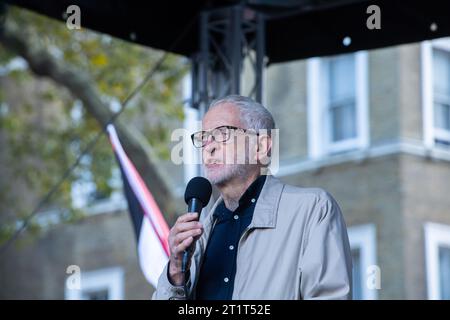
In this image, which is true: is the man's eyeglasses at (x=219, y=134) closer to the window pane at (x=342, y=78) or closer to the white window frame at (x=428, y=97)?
the white window frame at (x=428, y=97)

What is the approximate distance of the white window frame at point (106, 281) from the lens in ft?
75.5

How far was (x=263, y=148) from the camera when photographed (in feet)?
17.8

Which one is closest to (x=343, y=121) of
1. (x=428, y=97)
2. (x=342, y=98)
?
(x=342, y=98)

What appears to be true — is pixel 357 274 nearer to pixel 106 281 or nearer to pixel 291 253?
pixel 106 281

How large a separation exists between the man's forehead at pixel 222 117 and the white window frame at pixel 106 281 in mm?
17658

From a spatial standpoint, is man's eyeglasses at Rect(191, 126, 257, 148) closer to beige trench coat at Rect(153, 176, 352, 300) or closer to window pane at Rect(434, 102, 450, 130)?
beige trench coat at Rect(153, 176, 352, 300)

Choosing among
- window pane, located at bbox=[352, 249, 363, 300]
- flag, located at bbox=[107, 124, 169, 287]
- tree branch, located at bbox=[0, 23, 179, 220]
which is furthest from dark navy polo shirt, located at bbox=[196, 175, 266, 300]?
window pane, located at bbox=[352, 249, 363, 300]

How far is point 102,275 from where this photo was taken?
2366 centimetres

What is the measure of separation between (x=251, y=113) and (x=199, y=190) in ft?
1.37

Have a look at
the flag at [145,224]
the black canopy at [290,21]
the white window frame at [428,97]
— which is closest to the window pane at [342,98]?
the white window frame at [428,97]

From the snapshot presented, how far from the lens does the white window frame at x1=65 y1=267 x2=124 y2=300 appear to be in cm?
2301

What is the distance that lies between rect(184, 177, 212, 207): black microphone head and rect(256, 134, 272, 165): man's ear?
0.92 ft
